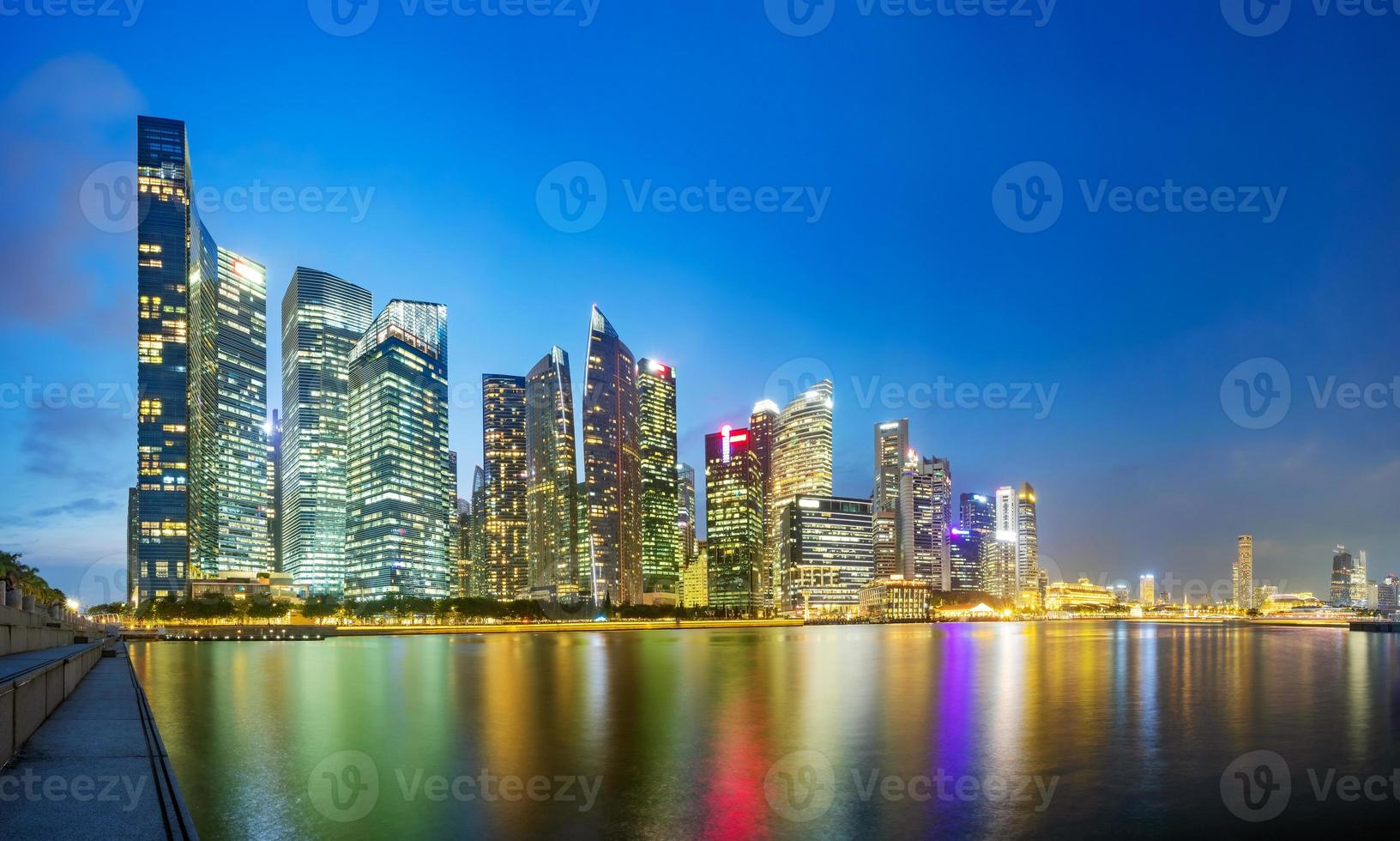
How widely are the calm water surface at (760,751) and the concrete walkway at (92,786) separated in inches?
193

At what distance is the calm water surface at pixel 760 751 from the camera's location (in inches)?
862

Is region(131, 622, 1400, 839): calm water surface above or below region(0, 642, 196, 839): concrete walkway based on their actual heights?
below

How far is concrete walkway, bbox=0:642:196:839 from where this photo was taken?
10.5 meters

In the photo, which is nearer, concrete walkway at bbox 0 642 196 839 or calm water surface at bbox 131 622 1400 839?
concrete walkway at bbox 0 642 196 839

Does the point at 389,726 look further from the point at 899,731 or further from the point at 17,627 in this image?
the point at 899,731

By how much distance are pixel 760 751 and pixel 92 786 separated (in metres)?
23.7

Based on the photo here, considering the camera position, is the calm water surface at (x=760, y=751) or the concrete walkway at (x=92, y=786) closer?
the concrete walkway at (x=92, y=786)

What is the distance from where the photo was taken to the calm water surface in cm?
2191

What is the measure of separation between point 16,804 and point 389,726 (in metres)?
29.6

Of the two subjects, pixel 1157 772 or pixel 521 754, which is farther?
pixel 521 754

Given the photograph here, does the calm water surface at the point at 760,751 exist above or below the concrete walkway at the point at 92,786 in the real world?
below

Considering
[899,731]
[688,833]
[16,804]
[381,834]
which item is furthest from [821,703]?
[16,804]

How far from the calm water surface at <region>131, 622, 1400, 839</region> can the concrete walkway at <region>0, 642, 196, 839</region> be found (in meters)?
4.90

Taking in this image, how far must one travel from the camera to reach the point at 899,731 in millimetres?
37875
